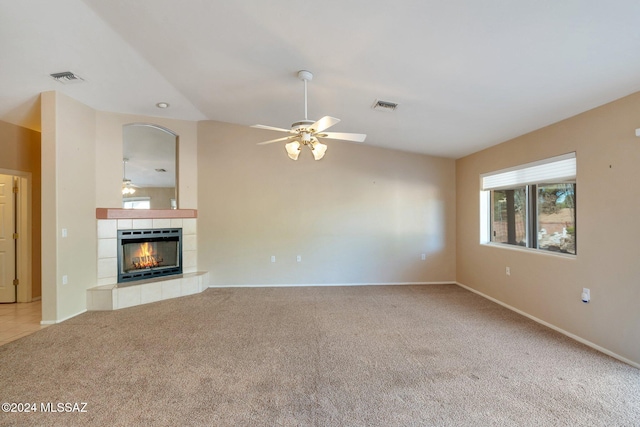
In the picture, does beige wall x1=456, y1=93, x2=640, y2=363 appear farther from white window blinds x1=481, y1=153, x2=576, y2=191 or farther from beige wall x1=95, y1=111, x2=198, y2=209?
beige wall x1=95, y1=111, x2=198, y2=209

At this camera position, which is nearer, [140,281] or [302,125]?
[302,125]

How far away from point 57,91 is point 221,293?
352 cm

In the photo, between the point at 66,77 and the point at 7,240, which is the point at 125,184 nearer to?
the point at 66,77

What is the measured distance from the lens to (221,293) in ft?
15.6

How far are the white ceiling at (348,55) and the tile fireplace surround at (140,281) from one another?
5.77 feet

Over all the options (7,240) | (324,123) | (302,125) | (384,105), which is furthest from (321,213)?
(7,240)

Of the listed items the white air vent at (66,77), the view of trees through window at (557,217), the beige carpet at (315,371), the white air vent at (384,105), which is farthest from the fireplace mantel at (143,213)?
the view of trees through window at (557,217)

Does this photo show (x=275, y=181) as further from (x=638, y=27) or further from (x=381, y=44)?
(x=638, y=27)

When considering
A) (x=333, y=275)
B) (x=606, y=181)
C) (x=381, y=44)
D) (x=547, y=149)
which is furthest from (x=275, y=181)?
(x=606, y=181)

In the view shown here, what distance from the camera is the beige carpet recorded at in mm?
1879

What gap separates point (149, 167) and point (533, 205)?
5.88 meters

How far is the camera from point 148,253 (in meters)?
4.74

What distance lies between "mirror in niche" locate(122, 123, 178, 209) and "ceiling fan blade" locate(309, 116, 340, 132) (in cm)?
344

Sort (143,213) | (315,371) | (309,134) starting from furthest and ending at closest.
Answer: (143,213) < (309,134) < (315,371)
